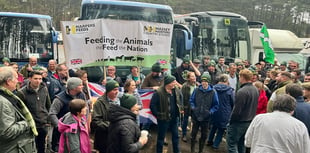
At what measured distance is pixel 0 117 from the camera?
3293mm

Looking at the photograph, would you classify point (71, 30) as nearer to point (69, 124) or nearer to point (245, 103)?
point (69, 124)

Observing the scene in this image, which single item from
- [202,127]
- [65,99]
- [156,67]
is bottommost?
[202,127]

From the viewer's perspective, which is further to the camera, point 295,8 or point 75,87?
point 295,8

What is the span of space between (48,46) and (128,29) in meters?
6.91

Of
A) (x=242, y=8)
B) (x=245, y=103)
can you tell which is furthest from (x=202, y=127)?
(x=242, y=8)

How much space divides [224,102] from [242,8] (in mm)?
41396

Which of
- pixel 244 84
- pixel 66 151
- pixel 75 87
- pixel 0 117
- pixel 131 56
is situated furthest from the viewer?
pixel 131 56

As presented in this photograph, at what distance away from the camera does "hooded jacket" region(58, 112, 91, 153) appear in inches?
147

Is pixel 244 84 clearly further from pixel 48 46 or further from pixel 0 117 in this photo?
pixel 48 46

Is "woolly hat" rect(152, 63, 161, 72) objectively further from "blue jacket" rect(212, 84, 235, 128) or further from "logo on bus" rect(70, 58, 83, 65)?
"logo on bus" rect(70, 58, 83, 65)

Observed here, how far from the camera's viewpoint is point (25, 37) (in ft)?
40.2

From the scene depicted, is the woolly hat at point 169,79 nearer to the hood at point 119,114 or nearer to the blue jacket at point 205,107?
the blue jacket at point 205,107

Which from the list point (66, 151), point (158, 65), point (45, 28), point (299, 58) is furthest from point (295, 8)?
point (66, 151)

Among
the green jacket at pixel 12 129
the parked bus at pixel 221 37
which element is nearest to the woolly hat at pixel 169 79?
the green jacket at pixel 12 129
